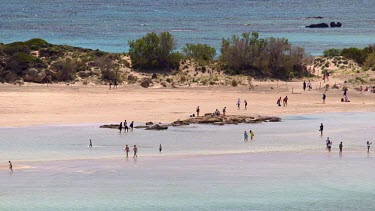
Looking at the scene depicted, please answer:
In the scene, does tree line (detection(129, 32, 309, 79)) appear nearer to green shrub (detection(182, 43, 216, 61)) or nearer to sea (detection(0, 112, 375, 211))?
green shrub (detection(182, 43, 216, 61))

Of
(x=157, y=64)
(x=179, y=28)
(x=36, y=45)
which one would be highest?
(x=179, y=28)

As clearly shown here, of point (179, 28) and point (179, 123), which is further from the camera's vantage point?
point (179, 28)

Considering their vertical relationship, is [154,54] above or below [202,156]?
above


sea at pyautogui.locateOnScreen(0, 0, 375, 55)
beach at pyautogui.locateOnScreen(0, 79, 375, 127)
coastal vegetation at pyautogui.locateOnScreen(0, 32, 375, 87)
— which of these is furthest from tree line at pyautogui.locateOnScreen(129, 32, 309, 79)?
sea at pyautogui.locateOnScreen(0, 0, 375, 55)

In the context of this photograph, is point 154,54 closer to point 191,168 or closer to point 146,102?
point 146,102

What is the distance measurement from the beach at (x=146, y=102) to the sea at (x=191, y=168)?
3.68 metres

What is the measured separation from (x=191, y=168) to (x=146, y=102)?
20481 mm

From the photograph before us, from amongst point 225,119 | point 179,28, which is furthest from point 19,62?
point 179,28

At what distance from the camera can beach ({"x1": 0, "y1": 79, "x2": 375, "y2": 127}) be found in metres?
56.3

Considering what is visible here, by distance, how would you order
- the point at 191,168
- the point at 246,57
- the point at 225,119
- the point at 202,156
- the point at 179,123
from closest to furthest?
the point at 191,168
the point at 202,156
the point at 179,123
the point at 225,119
the point at 246,57

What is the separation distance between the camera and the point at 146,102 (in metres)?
62.1

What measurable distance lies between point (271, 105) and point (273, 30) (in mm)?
87715

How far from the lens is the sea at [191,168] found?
3631 cm

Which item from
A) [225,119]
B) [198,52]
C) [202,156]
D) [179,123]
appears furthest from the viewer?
[198,52]
